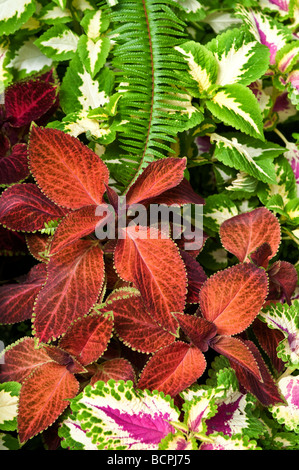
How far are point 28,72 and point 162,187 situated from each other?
421 mm

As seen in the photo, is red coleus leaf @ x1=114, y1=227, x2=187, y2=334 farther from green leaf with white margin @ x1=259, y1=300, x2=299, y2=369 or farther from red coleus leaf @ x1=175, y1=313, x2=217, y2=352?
green leaf with white margin @ x1=259, y1=300, x2=299, y2=369

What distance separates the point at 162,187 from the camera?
635mm

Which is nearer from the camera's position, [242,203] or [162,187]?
[162,187]

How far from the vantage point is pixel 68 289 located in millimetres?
626

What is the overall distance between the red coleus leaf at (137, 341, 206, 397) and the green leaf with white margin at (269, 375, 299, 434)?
123 mm

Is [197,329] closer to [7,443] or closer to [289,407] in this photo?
[289,407]

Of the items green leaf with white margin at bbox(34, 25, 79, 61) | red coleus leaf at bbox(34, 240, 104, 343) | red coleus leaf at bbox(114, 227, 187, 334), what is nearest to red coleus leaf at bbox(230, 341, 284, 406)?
red coleus leaf at bbox(114, 227, 187, 334)

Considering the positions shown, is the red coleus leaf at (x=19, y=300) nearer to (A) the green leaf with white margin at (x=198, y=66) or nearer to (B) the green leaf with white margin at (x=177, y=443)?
(B) the green leaf with white margin at (x=177, y=443)

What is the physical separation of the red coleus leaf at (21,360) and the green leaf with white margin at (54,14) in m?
0.56

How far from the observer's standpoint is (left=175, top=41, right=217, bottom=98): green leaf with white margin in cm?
77

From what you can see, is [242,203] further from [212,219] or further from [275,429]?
[275,429]

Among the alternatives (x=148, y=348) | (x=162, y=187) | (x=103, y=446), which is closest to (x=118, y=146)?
(x=162, y=187)

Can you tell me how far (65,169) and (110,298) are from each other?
19 centimetres

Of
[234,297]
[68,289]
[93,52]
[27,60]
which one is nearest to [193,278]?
[234,297]
